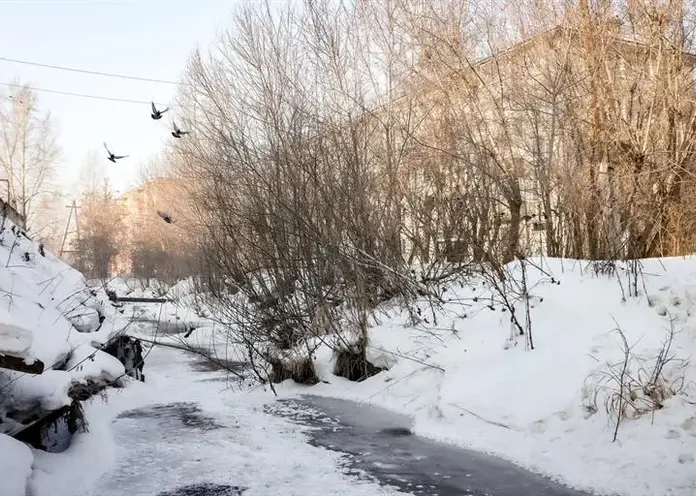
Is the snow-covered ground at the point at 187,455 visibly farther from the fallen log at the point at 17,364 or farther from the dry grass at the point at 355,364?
the dry grass at the point at 355,364

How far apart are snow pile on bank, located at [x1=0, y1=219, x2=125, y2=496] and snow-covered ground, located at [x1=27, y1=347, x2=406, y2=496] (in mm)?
347

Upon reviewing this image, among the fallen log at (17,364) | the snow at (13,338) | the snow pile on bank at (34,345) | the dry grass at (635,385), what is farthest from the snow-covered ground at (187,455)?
the dry grass at (635,385)

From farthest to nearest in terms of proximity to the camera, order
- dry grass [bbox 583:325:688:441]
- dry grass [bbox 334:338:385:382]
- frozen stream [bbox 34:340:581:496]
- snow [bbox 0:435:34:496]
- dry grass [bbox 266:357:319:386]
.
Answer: dry grass [bbox 266:357:319:386]
dry grass [bbox 334:338:385:382]
dry grass [bbox 583:325:688:441]
frozen stream [bbox 34:340:581:496]
snow [bbox 0:435:34:496]

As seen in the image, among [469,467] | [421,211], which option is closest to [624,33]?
[421,211]

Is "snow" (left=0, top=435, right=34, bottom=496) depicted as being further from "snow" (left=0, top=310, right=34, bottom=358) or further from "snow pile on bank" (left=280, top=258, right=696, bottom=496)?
"snow pile on bank" (left=280, top=258, right=696, bottom=496)

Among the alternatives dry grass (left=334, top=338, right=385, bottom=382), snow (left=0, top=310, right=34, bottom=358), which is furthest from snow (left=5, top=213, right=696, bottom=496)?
dry grass (left=334, top=338, right=385, bottom=382)

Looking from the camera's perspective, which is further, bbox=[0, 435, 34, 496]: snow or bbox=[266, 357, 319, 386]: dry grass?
bbox=[266, 357, 319, 386]: dry grass

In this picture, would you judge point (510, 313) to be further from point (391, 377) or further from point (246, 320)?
point (246, 320)

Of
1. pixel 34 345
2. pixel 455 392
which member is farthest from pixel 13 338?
pixel 455 392

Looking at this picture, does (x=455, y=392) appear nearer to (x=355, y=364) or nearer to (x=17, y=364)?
(x=355, y=364)

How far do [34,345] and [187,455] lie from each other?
1.80 m

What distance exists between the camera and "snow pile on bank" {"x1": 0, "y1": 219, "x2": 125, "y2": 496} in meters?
4.36

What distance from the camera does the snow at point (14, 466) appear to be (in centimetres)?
419

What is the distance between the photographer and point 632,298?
23.3 feet
